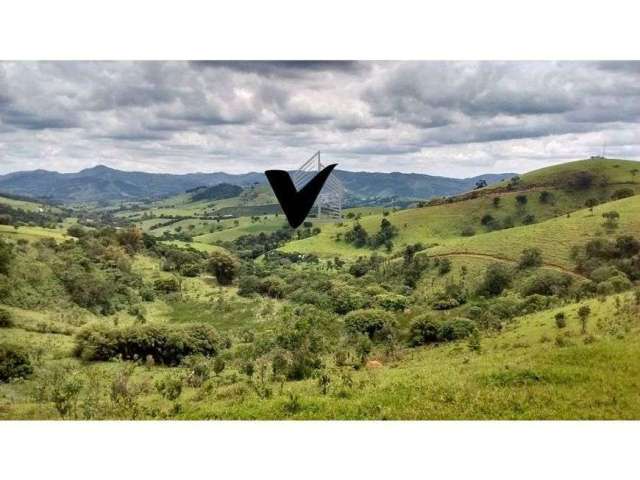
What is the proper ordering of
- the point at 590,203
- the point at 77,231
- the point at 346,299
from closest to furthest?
the point at 346,299, the point at 77,231, the point at 590,203

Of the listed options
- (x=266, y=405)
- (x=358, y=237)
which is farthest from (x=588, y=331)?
(x=358, y=237)

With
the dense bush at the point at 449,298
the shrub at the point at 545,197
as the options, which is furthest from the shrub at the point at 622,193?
the dense bush at the point at 449,298

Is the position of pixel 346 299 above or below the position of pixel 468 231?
below

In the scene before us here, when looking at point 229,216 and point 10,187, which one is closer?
point 10,187

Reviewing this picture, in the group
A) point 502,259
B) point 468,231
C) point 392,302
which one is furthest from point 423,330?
point 468,231

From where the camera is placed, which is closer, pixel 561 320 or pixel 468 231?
pixel 561 320

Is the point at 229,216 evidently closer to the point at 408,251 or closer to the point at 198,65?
the point at 408,251

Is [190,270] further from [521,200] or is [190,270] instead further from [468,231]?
[521,200]
